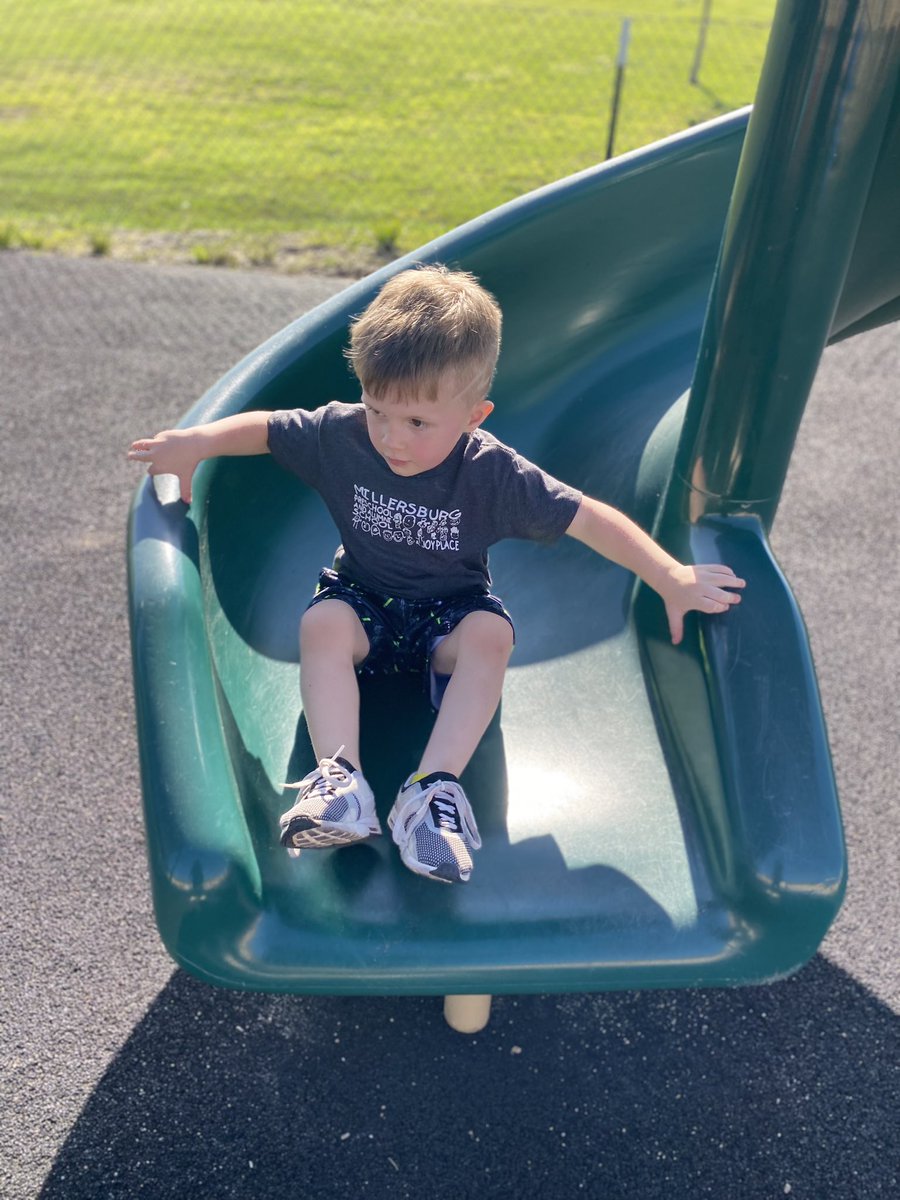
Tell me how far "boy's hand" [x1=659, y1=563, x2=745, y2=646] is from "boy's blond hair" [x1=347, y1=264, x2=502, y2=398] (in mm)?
467

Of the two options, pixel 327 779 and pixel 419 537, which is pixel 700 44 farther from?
pixel 327 779

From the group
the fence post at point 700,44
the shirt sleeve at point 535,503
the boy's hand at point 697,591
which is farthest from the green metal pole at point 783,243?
the fence post at point 700,44

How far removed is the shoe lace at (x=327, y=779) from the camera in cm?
166

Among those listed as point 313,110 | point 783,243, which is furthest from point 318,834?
point 313,110

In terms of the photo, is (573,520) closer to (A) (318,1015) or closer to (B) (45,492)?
(A) (318,1015)

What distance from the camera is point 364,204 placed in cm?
680

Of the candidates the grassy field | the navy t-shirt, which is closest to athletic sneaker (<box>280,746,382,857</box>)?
the navy t-shirt

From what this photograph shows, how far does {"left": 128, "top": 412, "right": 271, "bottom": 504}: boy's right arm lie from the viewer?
1.98 m

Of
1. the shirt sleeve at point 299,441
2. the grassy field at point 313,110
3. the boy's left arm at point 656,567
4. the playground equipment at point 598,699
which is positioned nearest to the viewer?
the playground equipment at point 598,699

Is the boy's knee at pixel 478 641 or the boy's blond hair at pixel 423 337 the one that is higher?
the boy's blond hair at pixel 423 337

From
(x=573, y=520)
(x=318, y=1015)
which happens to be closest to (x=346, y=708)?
(x=573, y=520)

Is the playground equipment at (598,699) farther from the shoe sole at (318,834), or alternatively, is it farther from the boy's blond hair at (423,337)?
the boy's blond hair at (423,337)

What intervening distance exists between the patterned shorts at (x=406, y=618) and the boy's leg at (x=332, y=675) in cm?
3

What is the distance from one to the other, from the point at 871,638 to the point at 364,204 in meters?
4.73
